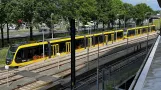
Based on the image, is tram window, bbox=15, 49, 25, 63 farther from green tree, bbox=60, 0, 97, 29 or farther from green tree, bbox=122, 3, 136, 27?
green tree, bbox=122, 3, 136, 27

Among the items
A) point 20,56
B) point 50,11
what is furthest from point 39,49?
point 50,11

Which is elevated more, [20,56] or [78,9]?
[78,9]

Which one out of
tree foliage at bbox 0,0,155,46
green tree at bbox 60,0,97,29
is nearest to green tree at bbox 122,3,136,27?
tree foliage at bbox 0,0,155,46

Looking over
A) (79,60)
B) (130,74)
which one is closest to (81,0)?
(79,60)

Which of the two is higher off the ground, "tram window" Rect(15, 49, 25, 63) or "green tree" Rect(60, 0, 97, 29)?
"green tree" Rect(60, 0, 97, 29)

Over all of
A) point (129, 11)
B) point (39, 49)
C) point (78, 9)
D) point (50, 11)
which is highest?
point (129, 11)

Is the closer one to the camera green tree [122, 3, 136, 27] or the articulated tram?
the articulated tram

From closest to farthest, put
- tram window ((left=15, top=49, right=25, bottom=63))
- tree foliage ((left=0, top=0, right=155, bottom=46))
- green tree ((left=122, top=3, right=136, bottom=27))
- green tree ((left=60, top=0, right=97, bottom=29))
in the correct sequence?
tram window ((left=15, top=49, right=25, bottom=63)) < tree foliage ((left=0, top=0, right=155, bottom=46)) < green tree ((left=60, top=0, right=97, bottom=29)) < green tree ((left=122, top=3, right=136, bottom=27))

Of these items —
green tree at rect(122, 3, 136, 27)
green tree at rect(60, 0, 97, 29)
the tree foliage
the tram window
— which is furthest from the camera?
green tree at rect(122, 3, 136, 27)

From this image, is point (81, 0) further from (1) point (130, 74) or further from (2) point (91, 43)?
(1) point (130, 74)

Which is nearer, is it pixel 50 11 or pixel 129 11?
pixel 50 11

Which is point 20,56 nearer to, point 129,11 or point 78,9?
point 78,9

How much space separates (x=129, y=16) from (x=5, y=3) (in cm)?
4921

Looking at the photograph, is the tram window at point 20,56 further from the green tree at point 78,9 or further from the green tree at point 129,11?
the green tree at point 129,11
